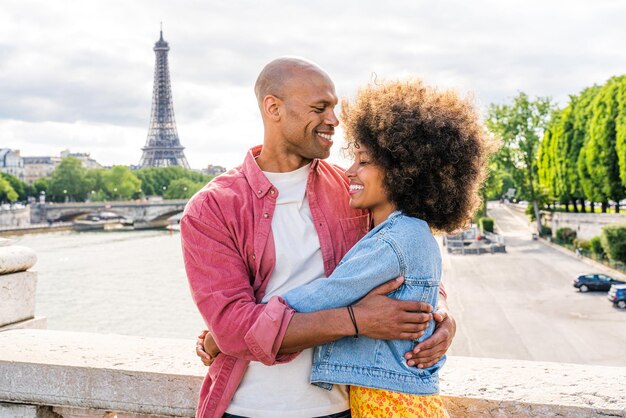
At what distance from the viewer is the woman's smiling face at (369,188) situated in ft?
6.41

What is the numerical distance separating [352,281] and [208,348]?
19.0 inches

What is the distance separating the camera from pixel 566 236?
3625 cm

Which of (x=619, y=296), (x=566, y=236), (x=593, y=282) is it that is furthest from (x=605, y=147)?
(x=619, y=296)

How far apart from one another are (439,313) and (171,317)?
1952cm

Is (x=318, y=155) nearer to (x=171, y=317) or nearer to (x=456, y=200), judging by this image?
(x=456, y=200)

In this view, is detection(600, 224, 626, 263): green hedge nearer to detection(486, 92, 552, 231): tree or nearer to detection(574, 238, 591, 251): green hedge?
detection(574, 238, 591, 251): green hedge

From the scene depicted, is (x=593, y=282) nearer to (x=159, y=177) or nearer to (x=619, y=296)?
(x=619, y=296)

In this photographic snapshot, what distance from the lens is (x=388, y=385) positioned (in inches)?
70.4

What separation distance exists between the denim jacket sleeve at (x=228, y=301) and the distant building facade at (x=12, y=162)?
354 feet

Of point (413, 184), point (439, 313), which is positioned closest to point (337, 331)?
point (439, 313)

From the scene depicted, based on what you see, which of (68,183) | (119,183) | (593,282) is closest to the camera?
(593,282)

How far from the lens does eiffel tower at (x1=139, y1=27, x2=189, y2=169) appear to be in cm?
9169

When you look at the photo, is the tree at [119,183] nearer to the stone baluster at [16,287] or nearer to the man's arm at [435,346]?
the stone baluster at [16,287]

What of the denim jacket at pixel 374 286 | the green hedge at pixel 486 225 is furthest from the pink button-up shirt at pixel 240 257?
the green hedge at pixel 486 225
